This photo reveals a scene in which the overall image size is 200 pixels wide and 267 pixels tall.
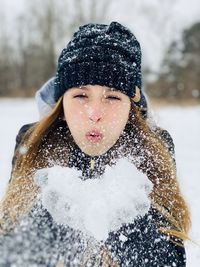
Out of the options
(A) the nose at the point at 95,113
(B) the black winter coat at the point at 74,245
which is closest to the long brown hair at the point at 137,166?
(B) the black winter coat at the point at 74,245

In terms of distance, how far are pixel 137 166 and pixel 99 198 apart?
0.28 meters

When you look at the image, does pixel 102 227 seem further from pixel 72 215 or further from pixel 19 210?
pixel 19 210

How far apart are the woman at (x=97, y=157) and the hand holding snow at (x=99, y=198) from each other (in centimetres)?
5

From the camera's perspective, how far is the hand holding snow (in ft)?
4.14

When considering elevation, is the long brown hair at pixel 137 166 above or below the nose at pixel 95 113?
below

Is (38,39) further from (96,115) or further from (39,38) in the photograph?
(96,115)

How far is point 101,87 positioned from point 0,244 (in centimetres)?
55

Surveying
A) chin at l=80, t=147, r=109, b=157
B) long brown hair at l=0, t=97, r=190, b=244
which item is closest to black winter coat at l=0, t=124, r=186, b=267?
long brown hair at l=0, t=97, r=190, b=244

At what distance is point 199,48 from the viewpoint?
53.1 feet

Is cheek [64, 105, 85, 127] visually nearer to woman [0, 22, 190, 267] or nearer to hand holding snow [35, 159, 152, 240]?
woman [0, 22, 190, 267]

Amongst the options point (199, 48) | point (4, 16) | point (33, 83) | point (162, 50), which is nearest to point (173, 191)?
point (199, 48)

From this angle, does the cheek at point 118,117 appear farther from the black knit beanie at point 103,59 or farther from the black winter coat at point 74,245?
the black winter coat at point 74,245

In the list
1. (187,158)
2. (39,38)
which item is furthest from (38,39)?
(187,158)

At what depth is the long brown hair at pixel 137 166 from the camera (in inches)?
59.9
